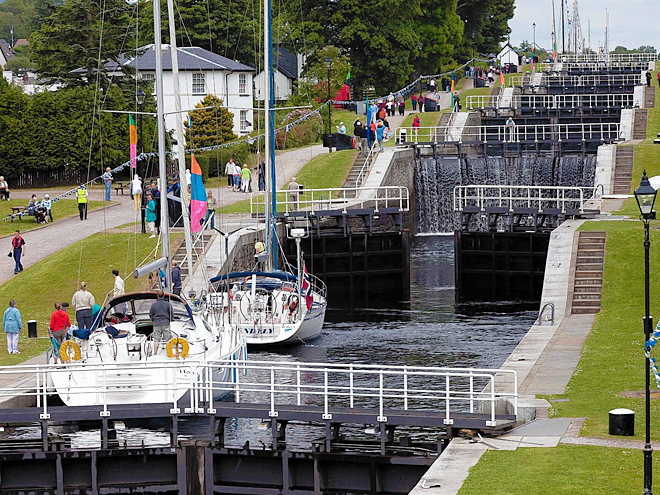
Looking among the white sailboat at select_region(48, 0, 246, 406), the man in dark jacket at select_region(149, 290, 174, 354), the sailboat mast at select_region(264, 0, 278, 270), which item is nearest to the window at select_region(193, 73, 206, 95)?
the sailboat mast at select_region(264, 0, 278, 270)

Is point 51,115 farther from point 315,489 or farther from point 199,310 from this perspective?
point 315,489

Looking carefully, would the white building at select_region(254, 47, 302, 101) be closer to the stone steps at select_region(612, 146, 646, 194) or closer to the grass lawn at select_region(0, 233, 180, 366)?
the stone steps at select_region(612, 146, 646, 194)

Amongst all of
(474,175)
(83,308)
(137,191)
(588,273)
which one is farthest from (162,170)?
(474,175)

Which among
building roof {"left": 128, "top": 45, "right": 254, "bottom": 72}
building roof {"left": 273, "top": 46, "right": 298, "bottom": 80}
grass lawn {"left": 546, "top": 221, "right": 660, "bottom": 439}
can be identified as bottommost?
grass lawn {"left": 546, "top": 221, "right": 660, "bottom": 439}

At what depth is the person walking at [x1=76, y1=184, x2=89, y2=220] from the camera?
49.0 m

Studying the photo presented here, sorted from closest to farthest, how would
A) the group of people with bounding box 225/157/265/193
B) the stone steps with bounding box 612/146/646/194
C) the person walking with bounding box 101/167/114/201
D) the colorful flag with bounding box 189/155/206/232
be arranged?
the colorful flag with bounding box 189/155/206/232, the person walking with bounding box 101/167/114/201, the group of people with bounding box 225/157/265/193, the stone steps with bounding box 612/146/646/194

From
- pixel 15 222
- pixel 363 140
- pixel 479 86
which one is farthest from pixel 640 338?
pixel 479 86

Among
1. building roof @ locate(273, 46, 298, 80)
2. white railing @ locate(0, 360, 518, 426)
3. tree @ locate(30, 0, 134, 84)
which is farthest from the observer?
building roof @ locate(273, 46, 298, 80)

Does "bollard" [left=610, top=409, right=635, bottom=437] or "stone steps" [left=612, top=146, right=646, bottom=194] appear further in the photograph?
"stone steps" [left=612, top=146, right=646, bottom=194]

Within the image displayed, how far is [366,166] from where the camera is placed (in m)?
59.7

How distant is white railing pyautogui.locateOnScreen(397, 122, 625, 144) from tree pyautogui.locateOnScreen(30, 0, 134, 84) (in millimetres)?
16505

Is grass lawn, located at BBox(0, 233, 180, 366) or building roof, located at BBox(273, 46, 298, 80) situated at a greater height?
building roof, located at BBox(273, 46, 298, 80)

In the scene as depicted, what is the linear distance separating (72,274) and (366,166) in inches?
858

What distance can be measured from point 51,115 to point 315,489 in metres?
42.4
